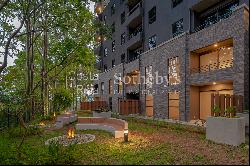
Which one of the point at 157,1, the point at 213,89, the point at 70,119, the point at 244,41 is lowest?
the point at 70,119

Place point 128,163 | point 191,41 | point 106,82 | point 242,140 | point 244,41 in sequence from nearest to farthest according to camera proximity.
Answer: point 128,163, point 242,140, point 244,41, point 191,41, point 106,82

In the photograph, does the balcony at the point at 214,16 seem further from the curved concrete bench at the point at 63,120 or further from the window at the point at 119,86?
the window at the point at 119,86

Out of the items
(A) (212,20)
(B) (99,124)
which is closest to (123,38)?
(A) (212,20)

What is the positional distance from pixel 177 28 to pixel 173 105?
764cm

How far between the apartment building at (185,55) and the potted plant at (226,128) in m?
1.50

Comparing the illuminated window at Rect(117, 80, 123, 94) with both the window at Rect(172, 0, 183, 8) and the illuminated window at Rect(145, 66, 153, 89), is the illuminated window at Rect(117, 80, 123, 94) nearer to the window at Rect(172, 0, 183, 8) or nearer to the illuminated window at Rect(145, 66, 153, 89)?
the illuminated window at Rect(145, 66, 153, 89)

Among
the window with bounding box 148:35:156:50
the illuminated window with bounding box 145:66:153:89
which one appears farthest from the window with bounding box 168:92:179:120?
the window with bounding box 148:35:156:50

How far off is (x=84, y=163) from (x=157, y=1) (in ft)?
79.5

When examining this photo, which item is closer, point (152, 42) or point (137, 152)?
point (137, 152)

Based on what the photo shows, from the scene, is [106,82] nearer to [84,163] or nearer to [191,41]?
[191,41]

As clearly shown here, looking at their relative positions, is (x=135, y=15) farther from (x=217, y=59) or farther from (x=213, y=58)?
(x=217, y=59)

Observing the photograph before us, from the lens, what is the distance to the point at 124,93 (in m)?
37.8

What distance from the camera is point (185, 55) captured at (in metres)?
23.1

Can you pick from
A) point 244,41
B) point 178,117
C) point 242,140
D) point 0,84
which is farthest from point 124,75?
point 242,140
